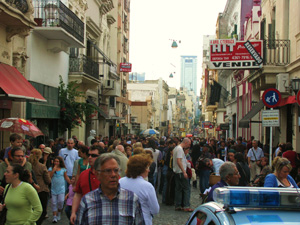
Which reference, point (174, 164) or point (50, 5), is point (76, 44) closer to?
point (50, 5)

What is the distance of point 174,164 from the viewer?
1112cm

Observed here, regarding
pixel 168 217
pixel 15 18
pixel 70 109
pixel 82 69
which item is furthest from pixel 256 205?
pixel 82 69

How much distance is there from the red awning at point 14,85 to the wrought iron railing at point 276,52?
9.54 metres

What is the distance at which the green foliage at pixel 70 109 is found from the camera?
830 inches

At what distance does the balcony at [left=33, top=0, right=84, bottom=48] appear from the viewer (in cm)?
1894

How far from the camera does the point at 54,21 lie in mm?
19266

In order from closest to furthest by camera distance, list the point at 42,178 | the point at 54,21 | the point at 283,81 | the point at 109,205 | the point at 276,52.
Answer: the point at 109,205 < the point at 42,178 < the point at 283,81 < the point at 276,52 < the point at 54,21

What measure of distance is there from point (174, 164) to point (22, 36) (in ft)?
27.7

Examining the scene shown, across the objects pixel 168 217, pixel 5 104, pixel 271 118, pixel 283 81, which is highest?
pixel 283 81

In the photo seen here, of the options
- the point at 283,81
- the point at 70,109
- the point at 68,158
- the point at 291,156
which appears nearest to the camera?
the point at 68,158

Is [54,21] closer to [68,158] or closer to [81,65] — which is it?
[81,65]

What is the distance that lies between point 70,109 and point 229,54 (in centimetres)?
813

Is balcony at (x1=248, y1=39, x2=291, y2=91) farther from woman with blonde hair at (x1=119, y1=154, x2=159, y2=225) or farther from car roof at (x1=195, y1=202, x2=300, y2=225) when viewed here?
car roof at (x1=195, y1=202, x2=300, y2=225)

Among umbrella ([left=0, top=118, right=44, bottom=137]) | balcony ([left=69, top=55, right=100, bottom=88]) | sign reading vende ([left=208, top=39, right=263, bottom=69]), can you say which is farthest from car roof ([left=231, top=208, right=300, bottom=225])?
balcony ([left=69, top=55, right=100, bottom=88])
